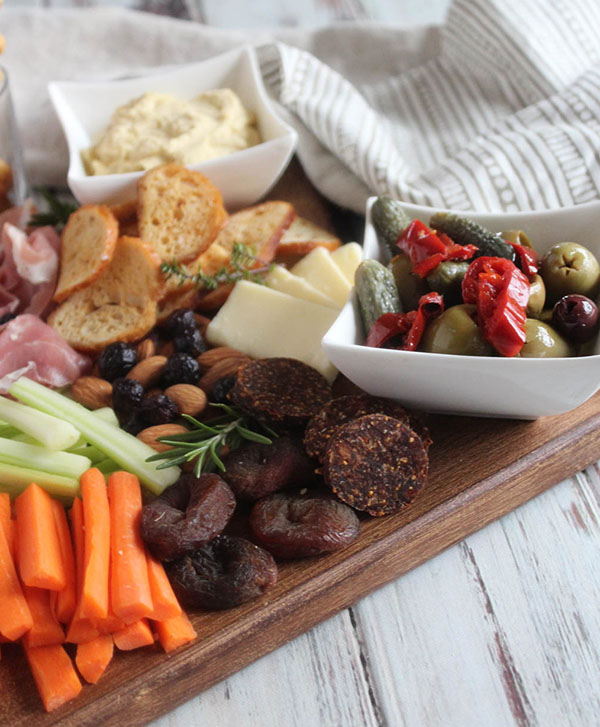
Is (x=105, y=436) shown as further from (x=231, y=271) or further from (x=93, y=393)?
(x=231, y=271)

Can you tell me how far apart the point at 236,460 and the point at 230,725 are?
52cm

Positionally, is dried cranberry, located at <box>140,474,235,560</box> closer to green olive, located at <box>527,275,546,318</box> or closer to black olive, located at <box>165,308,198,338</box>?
black olive, located at <box>165,308,198,338</box>

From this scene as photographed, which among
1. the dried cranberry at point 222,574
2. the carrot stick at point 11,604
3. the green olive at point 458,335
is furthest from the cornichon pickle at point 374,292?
the carrot stick at point 11,604

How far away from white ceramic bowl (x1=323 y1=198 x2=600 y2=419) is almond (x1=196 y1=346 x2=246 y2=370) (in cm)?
37

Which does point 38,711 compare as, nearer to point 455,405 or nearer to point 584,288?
point 455,405

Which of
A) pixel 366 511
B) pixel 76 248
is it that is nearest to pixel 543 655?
pixel 366 511

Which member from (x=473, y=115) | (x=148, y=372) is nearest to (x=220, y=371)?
(x=148, y=372)

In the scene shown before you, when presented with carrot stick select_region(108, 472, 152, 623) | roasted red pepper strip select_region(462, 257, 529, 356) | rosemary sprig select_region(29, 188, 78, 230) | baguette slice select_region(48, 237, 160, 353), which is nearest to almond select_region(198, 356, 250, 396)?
baguette slice select_region(48, 237, 160, 353)

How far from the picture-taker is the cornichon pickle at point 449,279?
1.77 m

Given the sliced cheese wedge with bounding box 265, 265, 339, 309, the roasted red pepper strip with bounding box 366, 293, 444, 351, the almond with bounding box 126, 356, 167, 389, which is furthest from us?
the sliced cheese wedge with bounding box 265, 265, 339, 309

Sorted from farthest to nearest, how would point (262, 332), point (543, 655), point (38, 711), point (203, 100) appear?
1. point (203, 100)
2. point (262, 332)
3. point (543, 655)
4. point (38, 711)

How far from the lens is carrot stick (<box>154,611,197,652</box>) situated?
58.3 inches

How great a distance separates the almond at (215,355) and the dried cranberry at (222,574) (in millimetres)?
578

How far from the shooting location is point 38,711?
4.61 ft
